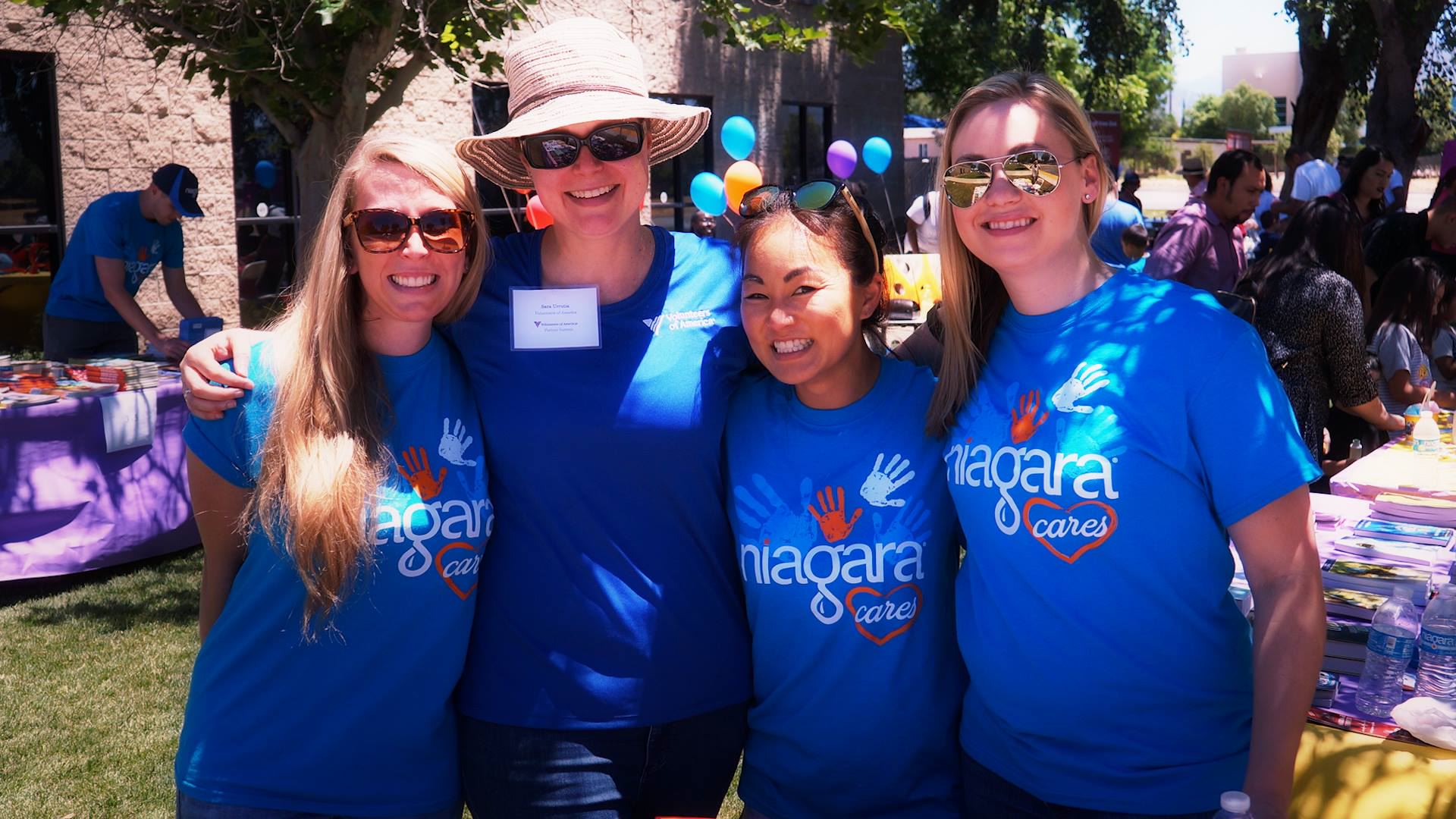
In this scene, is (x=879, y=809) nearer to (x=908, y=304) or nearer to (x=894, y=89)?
(x=908, y=304)

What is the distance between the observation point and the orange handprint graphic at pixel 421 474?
2.10 metres

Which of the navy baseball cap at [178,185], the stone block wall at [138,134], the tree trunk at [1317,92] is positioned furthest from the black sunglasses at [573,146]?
the tree trunk at [1317,92]

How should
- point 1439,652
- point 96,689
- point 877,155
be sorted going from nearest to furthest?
point 1439,652 → point 96,689 → point 877,155

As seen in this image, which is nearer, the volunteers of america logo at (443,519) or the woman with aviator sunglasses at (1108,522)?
the woman with aviator sunglasses at (1108,522)

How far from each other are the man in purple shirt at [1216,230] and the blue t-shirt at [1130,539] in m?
5.49

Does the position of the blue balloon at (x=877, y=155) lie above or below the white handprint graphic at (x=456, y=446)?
above

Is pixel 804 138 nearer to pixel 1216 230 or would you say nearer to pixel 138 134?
pixel 138 134

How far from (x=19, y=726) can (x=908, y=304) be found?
314 inches

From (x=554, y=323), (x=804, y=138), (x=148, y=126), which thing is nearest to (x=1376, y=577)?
(x=554, y=323)

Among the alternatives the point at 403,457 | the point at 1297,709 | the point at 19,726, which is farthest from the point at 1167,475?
the point at 19,726

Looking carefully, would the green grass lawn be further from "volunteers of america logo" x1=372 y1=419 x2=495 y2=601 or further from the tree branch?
the tree branch

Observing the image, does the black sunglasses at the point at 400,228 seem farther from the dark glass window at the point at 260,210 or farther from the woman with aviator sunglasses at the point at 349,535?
the dark glass window at the point at 260,210

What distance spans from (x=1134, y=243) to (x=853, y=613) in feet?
23.1

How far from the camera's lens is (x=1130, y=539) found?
73.7 inches
